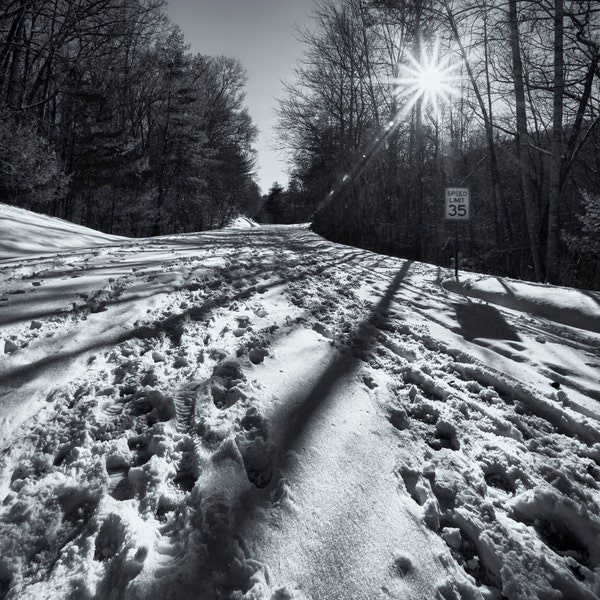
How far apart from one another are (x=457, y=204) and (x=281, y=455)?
608 centimetres

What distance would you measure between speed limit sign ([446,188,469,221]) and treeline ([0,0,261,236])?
28.2ft

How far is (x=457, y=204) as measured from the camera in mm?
6395

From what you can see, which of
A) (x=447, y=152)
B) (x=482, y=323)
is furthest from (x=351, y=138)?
(x=482, y=323)

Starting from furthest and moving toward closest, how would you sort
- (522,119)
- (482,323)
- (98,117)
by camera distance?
(98,117), (522,119), (482,323)

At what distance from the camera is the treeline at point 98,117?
9.66m

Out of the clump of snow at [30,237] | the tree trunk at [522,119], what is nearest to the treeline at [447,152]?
the tree trunk at [522,119]

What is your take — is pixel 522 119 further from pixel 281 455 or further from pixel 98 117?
pixel 98 117

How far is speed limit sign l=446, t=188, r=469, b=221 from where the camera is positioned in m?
6.36

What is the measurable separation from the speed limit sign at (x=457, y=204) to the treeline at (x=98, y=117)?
28.2ft

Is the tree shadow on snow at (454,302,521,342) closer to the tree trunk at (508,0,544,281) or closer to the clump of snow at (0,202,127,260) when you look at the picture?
the tree trunk at (508,0,544,281)

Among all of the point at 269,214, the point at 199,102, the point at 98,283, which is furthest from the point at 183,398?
the point at 269,214

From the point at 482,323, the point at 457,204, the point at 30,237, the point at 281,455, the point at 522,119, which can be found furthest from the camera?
the point at 522,119

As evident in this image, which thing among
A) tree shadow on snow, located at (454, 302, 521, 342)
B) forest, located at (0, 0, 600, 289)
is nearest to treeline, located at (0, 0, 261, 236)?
forest, located at (0, 0, 600, 289)

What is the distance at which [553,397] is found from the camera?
2.64 meters
